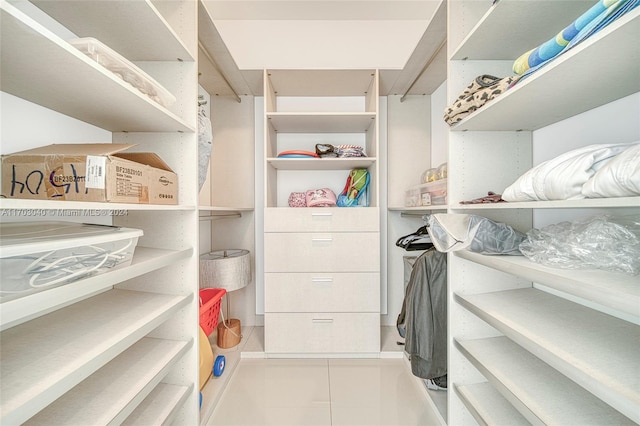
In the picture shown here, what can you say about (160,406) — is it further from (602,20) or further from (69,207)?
(602,20)

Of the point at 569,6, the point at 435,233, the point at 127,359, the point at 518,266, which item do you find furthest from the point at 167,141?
the point at 569,6

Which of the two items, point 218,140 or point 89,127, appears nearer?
point 89,127

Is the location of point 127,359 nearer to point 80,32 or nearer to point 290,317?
point 290,317

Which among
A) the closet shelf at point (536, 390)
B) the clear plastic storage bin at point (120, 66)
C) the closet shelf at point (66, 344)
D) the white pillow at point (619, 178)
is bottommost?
the closet shelf at point (536, 390)

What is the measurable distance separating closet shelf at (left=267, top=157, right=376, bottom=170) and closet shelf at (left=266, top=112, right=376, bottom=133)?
30 cm

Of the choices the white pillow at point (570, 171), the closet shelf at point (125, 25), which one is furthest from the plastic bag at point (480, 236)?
the closet shelf at point (125, 25)

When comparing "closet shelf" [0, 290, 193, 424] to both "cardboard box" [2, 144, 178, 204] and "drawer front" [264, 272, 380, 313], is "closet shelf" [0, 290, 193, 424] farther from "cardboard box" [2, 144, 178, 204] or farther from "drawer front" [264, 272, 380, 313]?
"drawer front" [264, 272, 380, 313]

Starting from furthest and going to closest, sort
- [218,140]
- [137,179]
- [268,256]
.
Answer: [218,140] < [268,256] < [137,179]

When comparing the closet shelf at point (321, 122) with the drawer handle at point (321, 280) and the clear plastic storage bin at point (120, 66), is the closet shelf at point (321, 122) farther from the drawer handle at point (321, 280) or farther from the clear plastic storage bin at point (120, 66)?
the drawer handle at point (321, 280)

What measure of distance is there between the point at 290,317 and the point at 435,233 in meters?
1.17

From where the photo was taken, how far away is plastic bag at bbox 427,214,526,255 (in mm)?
995

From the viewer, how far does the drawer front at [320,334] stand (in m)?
1.81

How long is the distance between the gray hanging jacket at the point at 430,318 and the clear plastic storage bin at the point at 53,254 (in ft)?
4.00

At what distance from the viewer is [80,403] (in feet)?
2.49
